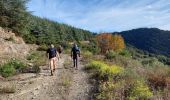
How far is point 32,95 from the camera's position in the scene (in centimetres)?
1817

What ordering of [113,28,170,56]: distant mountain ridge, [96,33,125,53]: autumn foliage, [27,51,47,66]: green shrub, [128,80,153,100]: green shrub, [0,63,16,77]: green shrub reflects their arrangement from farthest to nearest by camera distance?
1. [113,28,170,56]: distant mountain ridge
2. [96,33,125,53]: autumn foliage
3. [27,51,47,66]: green shrub
4. [0,63,16,77]: green shrub
5. [128,80,153,100]: green shrub

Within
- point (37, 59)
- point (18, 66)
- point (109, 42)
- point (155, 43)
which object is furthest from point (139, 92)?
point (155, 43)

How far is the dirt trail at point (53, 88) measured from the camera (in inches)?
695

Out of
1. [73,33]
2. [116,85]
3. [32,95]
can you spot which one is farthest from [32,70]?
[73,33]

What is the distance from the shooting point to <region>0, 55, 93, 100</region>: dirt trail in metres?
17.7

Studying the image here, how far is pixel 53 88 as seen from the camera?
19.6 metres

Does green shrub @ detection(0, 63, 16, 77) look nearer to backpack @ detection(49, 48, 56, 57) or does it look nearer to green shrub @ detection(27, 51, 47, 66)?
backpack @ detection(49, 48, 56, 57)

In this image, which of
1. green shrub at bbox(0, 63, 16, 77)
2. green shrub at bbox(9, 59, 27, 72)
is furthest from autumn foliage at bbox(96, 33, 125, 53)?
green shrub at bbox(0, 63, 16, 77)

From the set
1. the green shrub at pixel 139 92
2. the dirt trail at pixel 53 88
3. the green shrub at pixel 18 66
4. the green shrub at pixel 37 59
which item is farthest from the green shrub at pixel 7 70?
the green shrub at pixel 139 92

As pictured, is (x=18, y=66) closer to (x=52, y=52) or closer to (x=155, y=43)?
(x=52, y=52)

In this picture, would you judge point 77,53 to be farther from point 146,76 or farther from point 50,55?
point 146,76

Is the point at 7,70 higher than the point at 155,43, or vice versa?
the point at 7,70

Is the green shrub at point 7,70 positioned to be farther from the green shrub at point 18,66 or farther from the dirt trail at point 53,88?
the dirt trail at point 53,88

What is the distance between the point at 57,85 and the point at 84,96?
10.6ft
